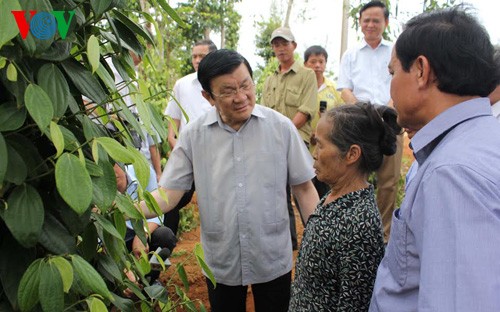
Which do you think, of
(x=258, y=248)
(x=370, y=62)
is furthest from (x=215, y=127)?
(x=370, y=62)

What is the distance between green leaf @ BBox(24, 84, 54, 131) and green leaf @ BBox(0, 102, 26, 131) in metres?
0.06

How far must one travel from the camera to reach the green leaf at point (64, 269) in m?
0.84

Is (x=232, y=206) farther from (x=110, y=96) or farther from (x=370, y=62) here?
(x=370, y=62)

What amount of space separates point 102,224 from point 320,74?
4.58 metres

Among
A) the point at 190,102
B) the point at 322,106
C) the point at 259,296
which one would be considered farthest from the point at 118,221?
the point at 322,106

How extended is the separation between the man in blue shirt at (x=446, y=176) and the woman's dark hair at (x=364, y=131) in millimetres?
660

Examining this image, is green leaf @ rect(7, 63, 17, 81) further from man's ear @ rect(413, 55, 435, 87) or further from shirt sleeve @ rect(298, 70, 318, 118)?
shirt sleeve @ rect(298, 70, 318, 118)

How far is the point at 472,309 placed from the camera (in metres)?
0.89

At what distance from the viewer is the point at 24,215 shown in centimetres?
86

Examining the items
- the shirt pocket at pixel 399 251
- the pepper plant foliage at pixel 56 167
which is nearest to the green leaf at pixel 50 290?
the pepper plant foliage at pixel 56 167

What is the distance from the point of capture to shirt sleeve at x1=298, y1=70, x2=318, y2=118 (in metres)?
4.29

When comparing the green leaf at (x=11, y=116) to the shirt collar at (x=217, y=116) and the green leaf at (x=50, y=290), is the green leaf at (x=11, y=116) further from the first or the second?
the shirt collar at (x=217, y=116)

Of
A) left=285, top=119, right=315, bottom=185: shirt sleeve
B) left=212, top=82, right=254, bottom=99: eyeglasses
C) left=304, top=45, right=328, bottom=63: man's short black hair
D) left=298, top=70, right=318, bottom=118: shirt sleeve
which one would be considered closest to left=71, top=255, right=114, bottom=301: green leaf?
left=212, top=82, right=254, bottom=99: eyeglasses

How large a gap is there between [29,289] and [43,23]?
1.48ft
